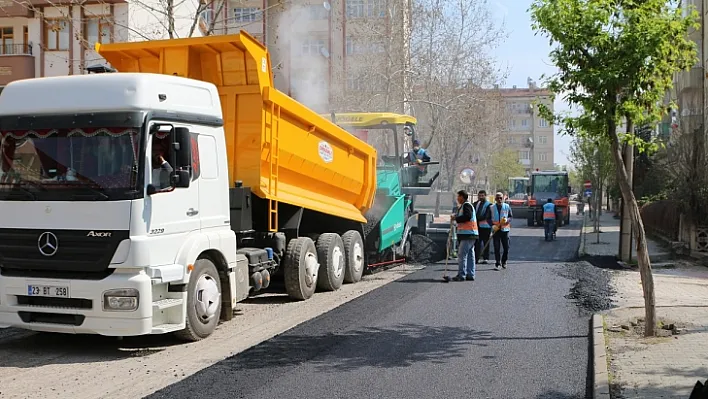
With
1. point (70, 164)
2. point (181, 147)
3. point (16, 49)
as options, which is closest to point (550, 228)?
point (181, 147)

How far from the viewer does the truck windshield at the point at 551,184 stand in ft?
119

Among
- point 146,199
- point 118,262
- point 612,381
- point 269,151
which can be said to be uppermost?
point 269,151

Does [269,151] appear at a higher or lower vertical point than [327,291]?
higher

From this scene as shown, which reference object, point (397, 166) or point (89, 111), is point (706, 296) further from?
point (89, 111)

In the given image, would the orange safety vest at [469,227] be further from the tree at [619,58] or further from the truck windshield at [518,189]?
the truck windshield at [518,189]

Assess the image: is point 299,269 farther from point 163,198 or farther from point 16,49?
point 16,49

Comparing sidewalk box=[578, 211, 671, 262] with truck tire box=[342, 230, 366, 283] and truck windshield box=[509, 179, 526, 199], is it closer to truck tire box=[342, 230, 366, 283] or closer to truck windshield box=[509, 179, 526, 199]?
truck tire box=[342, 230, 366, 283]

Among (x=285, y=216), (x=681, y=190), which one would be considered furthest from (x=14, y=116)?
(x=681, y=190)

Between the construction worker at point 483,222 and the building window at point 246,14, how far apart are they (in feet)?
19.3

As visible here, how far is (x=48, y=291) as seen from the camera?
7031 millimetres

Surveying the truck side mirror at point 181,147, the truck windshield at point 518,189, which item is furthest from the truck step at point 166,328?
the truck windshield at point 518,189

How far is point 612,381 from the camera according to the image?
6.05 meters

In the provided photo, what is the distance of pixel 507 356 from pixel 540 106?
3.01m

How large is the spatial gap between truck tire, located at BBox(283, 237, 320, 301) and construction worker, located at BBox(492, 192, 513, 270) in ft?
16.9
